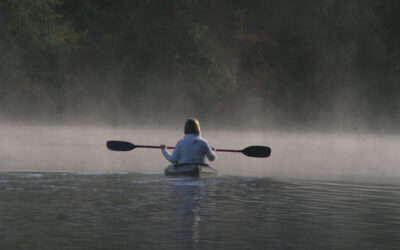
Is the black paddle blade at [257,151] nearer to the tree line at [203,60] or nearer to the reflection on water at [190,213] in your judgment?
the reflection on water at [190,213]

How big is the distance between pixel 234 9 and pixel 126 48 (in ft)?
28.0

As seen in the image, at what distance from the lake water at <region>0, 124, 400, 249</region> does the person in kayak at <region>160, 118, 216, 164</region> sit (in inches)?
19.8

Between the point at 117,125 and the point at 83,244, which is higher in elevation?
the point at 117,125

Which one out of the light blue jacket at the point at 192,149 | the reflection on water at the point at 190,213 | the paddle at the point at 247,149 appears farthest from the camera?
the paddle at the point at 247,149

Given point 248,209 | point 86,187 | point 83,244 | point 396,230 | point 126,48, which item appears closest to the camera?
point 83,244

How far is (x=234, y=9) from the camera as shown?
193ft

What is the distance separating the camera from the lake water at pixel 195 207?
930 cm

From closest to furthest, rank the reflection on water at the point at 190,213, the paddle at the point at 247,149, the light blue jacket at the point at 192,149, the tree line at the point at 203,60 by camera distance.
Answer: the reflection on water at the point at 190,213 → the light blue jacket at the point at 192,149 → the paddle at the point at 247,149 → the tree line at the point at 203,60

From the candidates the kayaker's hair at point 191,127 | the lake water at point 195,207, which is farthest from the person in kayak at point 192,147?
the lake water at point 195,207

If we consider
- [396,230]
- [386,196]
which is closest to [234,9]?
[386,196]

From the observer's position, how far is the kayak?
56.2 ft

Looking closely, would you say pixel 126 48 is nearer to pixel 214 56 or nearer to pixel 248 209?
pixel 214 56

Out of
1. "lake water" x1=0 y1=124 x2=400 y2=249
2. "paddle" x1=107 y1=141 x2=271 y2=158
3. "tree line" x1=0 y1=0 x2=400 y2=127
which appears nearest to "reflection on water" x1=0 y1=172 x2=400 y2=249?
"lake water" x1=0 y1=124 x2=400 y2=249

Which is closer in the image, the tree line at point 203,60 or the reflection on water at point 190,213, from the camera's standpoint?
the reflection on water at point 190,213
